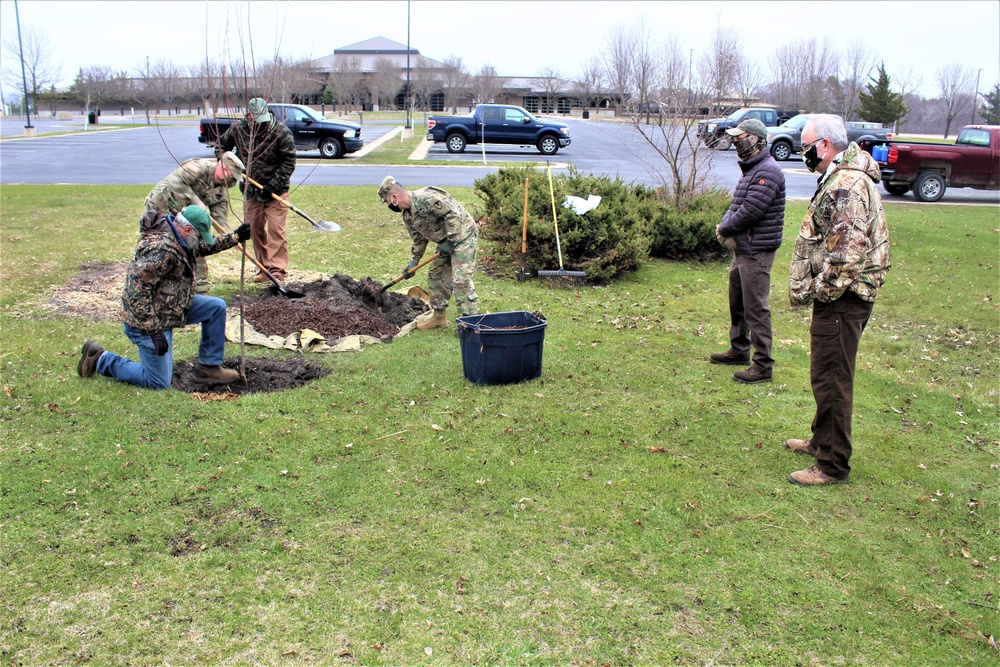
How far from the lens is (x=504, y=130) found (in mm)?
25719

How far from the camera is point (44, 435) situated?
186 inches

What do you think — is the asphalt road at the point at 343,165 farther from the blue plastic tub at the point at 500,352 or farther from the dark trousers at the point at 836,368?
the dark trousers at the point at 836,368

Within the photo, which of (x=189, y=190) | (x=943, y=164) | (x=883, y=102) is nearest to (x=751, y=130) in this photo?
(x=189, y=190)

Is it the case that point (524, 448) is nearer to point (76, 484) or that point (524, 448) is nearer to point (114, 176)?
point (76, 484)

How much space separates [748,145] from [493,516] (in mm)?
3759

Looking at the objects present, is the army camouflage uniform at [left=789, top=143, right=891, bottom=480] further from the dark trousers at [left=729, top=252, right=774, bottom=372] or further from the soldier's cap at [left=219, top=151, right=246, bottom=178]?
the soldier's cap at [left=219, top=151, right=246, bottom=178]

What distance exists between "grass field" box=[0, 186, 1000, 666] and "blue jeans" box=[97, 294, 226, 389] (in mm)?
187

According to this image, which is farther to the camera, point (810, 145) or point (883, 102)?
point (883, 102)

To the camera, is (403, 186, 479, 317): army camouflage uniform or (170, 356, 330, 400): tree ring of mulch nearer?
(170, 356, 330, 400): tree ring of mulch

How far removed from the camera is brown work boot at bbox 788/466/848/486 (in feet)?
14.7

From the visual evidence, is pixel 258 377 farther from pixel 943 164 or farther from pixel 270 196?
pixel 943 164

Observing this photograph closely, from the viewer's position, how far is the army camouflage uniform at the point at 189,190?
7.20 metres

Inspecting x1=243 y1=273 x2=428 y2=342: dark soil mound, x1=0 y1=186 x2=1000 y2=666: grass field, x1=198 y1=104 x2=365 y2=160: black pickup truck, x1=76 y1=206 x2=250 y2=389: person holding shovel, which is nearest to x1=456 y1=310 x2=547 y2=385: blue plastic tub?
x1=0 y1=186 x2=1000 y2=666: grass field

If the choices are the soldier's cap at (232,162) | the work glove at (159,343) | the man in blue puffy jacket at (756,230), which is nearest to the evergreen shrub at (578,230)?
the man in blue puffy jacket at (756,230)
